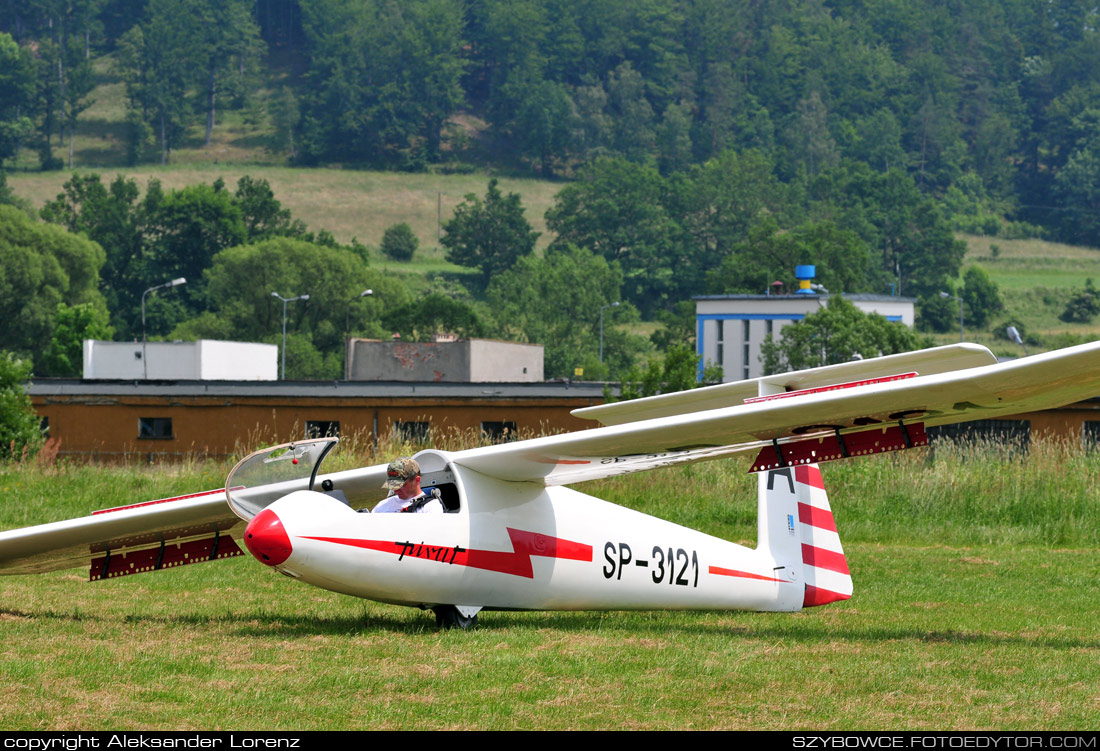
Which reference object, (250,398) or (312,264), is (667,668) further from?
(312,264)

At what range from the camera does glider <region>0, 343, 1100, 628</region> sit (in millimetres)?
10180

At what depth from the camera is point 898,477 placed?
890 inches

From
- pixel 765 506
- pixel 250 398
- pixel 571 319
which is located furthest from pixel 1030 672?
pixel 571 319

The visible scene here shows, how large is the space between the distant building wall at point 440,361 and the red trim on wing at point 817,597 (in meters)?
52.9

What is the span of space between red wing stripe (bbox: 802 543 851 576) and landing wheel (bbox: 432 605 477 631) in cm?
372

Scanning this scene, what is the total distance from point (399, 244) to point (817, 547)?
172m

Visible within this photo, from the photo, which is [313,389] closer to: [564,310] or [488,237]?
Answer: [564,310]

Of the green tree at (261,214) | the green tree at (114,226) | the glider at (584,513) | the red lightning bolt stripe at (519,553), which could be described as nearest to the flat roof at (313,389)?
the glider at (584,513)

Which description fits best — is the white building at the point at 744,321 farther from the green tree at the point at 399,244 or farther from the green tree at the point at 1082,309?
the green tree at the point at 399,244

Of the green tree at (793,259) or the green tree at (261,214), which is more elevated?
the green tree at (261,214)

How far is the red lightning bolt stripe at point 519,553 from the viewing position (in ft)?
35.6

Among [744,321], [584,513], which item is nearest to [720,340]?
[744,321]

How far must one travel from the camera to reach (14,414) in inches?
Result: 1314

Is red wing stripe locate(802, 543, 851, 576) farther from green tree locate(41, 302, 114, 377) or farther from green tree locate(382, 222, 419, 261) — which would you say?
green tree locate(382, 222, 419, 261)
